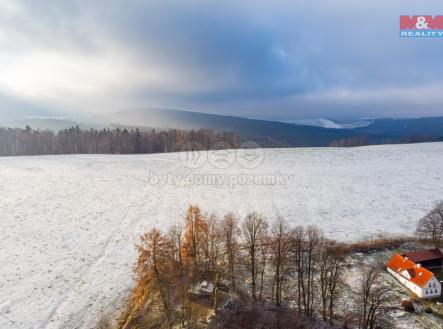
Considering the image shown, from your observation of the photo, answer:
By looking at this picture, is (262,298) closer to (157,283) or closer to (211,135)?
(157,283)

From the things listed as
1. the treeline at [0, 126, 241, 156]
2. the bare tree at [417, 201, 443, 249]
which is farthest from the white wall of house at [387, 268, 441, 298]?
the treeline at [0, 126, 241, 156]

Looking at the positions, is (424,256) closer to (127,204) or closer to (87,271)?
(87,271)

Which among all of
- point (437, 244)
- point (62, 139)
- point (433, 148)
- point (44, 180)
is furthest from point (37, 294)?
point (433, 148)

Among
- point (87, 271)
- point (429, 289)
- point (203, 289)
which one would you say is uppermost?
point (87, 271)

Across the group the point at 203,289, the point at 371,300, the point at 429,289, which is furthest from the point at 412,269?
the point at 203,289

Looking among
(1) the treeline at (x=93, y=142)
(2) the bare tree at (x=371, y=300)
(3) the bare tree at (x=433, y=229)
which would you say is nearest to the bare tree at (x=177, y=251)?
(2) the bare tree at (x=371, y=300)

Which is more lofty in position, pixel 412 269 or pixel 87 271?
pixel 412 269

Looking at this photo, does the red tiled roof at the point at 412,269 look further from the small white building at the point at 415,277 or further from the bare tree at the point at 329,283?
the bare tree at the point at 329,283
